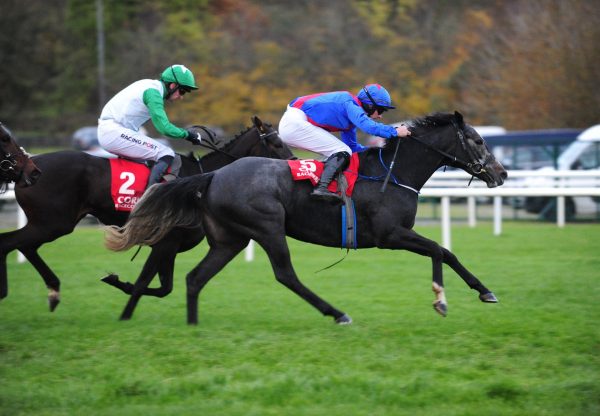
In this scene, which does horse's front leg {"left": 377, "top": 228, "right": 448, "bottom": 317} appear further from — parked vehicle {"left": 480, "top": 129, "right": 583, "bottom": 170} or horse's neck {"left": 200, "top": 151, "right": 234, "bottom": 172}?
parked vehicle {"left": 480, "top": 129, "right": 583, "bottom": 170}

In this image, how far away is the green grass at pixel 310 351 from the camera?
4805 mm

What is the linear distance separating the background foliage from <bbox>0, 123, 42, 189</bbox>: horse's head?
18915 millimetres

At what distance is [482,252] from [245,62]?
2088 cm

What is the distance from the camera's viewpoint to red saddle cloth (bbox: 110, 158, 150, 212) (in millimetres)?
7578

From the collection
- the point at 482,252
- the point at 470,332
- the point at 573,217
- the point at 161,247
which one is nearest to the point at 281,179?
the point at 161,247

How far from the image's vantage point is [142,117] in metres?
7.80

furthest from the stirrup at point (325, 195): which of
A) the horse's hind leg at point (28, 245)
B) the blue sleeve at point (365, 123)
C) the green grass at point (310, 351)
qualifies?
the horse's hind leg at point (28, 245)

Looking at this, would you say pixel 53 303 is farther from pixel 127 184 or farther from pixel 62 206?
pixel 127 184

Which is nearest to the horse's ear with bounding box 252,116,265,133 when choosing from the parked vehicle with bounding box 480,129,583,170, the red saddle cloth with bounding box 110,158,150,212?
the red saddle cloth with bounding box 110,158,150,212

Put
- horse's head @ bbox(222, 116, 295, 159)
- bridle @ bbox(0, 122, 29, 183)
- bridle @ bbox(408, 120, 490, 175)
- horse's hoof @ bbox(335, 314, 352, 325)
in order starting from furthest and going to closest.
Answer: horse's head @ bbox(222, 116, 295, 159), bridle @ bbox(0, 122, 29, 183), bridle @ bbox(408, 120, 490, 175), horse's hoof @ bbox(335, 314, 352, 325)

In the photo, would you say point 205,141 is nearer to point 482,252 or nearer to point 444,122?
point 444,122

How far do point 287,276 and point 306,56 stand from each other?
24.9 metres

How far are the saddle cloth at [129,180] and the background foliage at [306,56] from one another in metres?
18.2

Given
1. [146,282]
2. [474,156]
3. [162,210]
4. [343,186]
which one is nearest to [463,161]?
[474,156]
